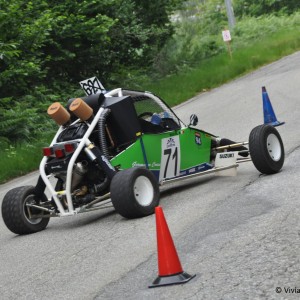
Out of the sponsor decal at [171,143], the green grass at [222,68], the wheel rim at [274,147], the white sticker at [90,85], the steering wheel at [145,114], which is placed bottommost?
the green grass at [222,68]

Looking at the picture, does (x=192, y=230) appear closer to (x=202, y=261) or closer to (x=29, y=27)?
(x=202, y=261)

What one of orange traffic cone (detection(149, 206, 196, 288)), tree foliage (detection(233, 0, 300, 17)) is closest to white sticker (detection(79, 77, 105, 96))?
orange traffic cone (detection(149, 206, 196, 288))

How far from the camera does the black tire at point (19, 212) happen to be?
33.3ft

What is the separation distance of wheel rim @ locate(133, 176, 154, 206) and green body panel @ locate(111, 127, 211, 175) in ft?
1.88

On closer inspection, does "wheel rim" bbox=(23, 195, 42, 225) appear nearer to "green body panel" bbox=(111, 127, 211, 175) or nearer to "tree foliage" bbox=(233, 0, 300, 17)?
"green body panel" bbox=(111, 127, 211, 175)

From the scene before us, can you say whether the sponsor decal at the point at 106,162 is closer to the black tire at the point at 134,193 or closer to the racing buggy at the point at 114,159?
the racing buggy at the point at 114,159

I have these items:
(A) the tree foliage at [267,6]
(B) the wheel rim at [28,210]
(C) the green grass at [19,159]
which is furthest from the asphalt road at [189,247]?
(A) the tree foliage at [267,6]

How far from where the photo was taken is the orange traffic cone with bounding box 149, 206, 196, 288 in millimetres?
6371

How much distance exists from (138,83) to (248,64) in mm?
5969

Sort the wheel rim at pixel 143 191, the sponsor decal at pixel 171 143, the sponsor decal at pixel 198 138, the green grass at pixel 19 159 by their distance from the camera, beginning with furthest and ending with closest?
the green grass at pixel 19 159, the sponsor decal at pixel 198 138, the sponsor decal at pixel 171 143, the wheel rim at pixel 143 191

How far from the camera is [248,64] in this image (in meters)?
33.8

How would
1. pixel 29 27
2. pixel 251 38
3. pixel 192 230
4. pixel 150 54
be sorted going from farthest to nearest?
pixel 251 38 → pixel 150 54 → pixel 29 27 → pixel 192 230

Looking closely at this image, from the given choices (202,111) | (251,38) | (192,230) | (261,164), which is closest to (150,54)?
(202,111)

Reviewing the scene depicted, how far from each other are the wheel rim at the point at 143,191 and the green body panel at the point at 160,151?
1.88ft
